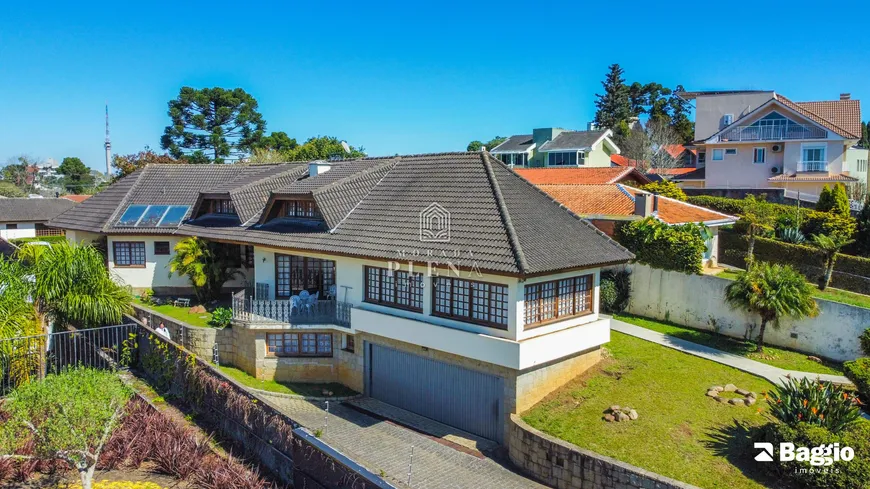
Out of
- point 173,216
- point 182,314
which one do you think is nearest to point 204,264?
point 182,314

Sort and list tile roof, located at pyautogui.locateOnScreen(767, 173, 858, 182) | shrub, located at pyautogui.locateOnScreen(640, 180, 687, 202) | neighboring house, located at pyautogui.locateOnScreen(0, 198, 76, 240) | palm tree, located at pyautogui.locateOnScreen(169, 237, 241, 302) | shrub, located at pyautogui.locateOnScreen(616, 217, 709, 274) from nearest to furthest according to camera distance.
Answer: shrub, located at pyautogui.locateOnScreen(616, 217, 709, 274) → palm tree, located at pyautogui.locateOnScreen(169, 237, 241, 302) → shrub, located at pyautogui.locateOnScreen(640, 180, 687, 202) → tile roof, located at pyautogui.locateOnScreen(767, 173, 858, 182) → neighboring house, located at pyautogui.locateOnScreen(0, 198, 76, 240)

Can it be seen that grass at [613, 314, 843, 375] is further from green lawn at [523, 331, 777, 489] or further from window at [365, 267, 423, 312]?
window at [365, 267, 423, 312]

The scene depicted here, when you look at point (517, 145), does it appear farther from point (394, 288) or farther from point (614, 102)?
point (394, 288)

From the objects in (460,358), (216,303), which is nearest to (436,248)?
(460,358)

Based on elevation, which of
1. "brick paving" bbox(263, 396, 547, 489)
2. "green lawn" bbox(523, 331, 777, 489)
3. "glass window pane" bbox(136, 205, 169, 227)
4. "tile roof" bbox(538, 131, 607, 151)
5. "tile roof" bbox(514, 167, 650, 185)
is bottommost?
"brick paving" bbox(263, 396, 547, 489)

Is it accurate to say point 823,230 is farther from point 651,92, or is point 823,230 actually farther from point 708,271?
point 651,92

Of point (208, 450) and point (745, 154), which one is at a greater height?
point (745, 154)

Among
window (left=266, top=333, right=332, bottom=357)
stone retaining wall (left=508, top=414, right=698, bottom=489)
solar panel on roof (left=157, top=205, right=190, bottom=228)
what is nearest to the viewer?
stone retaining wall (left=508, top=414, right=698, bottom=489)

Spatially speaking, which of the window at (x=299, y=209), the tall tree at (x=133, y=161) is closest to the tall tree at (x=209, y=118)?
the tall tree at (x=133, y=161)

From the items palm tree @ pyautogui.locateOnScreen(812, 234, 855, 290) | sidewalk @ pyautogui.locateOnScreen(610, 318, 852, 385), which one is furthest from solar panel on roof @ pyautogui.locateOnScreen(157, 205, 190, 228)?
palm tree @ pyautogui.locateOnScreen(812, 234, 855, 290)
